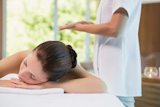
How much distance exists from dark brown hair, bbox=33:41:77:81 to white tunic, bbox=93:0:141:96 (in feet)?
1.24

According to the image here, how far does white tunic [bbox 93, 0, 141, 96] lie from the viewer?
1.49 m

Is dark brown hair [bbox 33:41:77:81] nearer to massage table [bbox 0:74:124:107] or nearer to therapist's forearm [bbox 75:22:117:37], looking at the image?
massage table [bbox 0:74:124:107]

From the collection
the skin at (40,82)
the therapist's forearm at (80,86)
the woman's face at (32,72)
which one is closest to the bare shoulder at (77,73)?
the skin at (40,82)

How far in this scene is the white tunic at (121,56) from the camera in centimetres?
149

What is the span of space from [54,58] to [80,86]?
0.21 metres

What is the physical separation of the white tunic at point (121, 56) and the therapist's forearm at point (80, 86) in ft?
0.84

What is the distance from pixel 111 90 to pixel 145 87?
0.90 m

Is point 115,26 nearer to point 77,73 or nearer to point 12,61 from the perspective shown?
point 77,73

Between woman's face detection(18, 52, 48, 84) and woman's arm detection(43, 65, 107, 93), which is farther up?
woman's face detection(18, 52, 48, 84)

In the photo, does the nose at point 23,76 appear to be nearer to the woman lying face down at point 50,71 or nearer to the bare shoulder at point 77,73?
the woman lying face down at point 50,71

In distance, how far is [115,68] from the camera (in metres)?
1.51

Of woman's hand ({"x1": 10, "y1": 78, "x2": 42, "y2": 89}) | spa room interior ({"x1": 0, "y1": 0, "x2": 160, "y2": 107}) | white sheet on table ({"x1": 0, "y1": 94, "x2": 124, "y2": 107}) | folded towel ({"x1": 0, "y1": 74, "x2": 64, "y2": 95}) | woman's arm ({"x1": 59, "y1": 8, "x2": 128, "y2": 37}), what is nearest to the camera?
white sheet on table ({"x1": 0, "y1": 94, "x2": 124, "y2": 107})

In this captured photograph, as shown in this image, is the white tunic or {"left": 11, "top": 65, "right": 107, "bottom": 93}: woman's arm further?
the white tunic

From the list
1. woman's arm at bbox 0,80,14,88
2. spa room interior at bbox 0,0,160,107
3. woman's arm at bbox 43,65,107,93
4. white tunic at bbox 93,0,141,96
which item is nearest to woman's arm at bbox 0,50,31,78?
woman's arm at bbox 0,80,14,88
